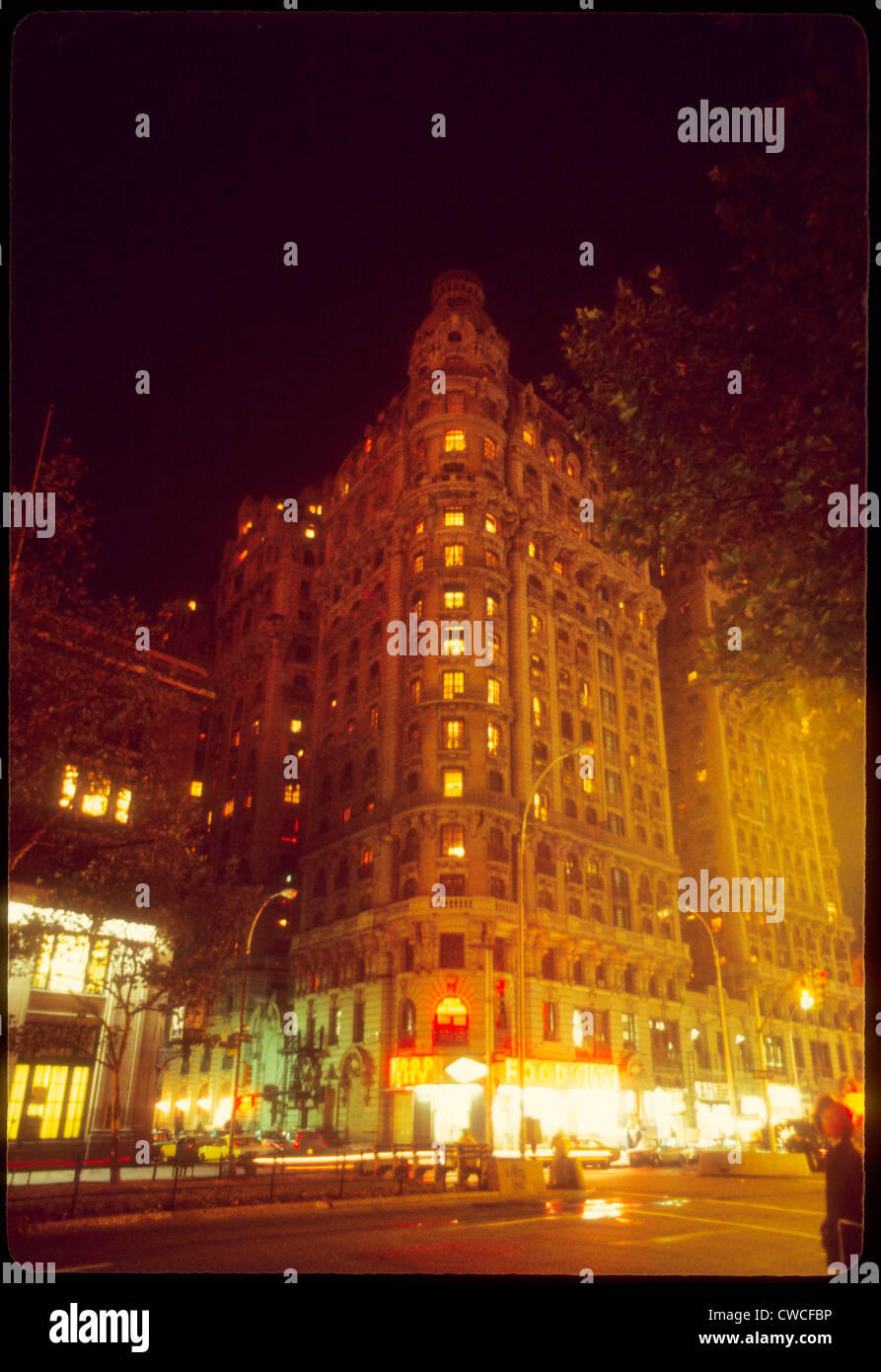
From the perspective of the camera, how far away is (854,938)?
9375cm

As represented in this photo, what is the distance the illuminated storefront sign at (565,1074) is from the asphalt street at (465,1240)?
32047mm

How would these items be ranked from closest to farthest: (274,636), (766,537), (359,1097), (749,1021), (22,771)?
1. (766,537)
2. (22,771)
3. (359,1097)
4. (749,1021)
5. (274,636)

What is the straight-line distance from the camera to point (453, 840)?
A: 2160 inches

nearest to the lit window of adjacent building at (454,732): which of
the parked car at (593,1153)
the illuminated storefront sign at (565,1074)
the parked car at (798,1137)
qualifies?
the illuminated storefront sign at (565,1074)

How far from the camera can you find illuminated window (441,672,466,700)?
2292 inches

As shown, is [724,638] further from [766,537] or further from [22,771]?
[22,771]

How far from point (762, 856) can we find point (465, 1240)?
251 feet

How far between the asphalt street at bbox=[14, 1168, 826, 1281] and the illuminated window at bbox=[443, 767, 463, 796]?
1384 inches

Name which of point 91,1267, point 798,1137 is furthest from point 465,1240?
point 798,1137

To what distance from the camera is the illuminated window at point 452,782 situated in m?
55.8

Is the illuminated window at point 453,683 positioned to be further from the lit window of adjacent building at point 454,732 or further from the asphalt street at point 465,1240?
the asphalt street at point 465,1240

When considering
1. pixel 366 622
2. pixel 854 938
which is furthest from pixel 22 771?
pixel 854 938

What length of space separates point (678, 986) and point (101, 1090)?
4475cm

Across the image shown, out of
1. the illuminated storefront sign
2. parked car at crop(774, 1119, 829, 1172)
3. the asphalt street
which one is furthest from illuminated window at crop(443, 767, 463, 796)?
the asphalt street
